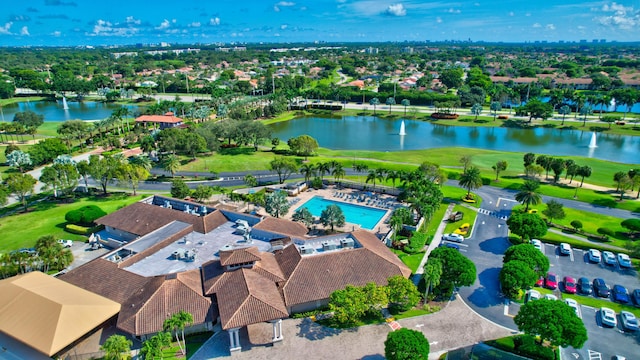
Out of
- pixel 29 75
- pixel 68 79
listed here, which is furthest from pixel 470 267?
pixel 29 75

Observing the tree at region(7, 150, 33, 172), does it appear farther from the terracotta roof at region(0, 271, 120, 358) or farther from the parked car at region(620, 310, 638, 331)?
the parked car at region(620, 310, 638, 331)

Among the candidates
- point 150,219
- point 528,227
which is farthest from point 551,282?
point 150,219

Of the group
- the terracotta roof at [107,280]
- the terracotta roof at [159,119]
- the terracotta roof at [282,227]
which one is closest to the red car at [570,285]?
the terracotta roof at [282,227]

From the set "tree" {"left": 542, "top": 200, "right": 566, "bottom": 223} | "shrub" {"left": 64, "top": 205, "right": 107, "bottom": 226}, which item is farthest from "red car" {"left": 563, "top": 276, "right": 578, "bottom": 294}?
"shrub" {"left": 64, "top": 205, "right": 107, "bottom": 226}

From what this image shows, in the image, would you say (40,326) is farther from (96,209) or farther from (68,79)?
(68,79)

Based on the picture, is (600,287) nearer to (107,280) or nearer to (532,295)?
(532,295)

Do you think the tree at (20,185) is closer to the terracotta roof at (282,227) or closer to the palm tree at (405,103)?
the terracotta roof at (282,227)
